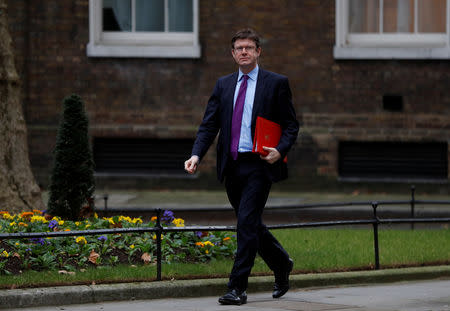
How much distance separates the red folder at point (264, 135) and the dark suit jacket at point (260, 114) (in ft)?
0.16

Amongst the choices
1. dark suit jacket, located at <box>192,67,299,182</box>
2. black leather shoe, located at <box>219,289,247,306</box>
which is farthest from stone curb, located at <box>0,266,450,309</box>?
dark suit jacket, located at <box>192,67,299,182</box>

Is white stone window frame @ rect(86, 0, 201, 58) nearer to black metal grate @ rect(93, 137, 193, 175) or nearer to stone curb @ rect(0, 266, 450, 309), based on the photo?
black metal grate @ rect(93, 137, 193, 175)

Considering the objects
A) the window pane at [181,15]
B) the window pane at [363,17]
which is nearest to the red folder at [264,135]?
the window pane at [363,17]

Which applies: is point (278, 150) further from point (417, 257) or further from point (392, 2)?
point (392, 2)

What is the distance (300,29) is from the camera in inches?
677

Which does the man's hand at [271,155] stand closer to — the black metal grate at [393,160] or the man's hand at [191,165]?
the man's hand at [191,165]

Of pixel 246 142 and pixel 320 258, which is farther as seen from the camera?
pixel 320 258

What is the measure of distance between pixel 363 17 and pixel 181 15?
3149 mm

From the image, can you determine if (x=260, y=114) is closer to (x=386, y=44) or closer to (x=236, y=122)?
(x=236, y=122)

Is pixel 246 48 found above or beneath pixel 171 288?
above

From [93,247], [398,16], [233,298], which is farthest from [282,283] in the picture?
[398,16]

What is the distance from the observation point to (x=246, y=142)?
7379 millimetres

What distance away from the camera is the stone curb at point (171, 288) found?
7.34 metres

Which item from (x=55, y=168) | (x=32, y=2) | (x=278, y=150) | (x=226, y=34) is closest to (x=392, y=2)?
(x=226, y=34)
